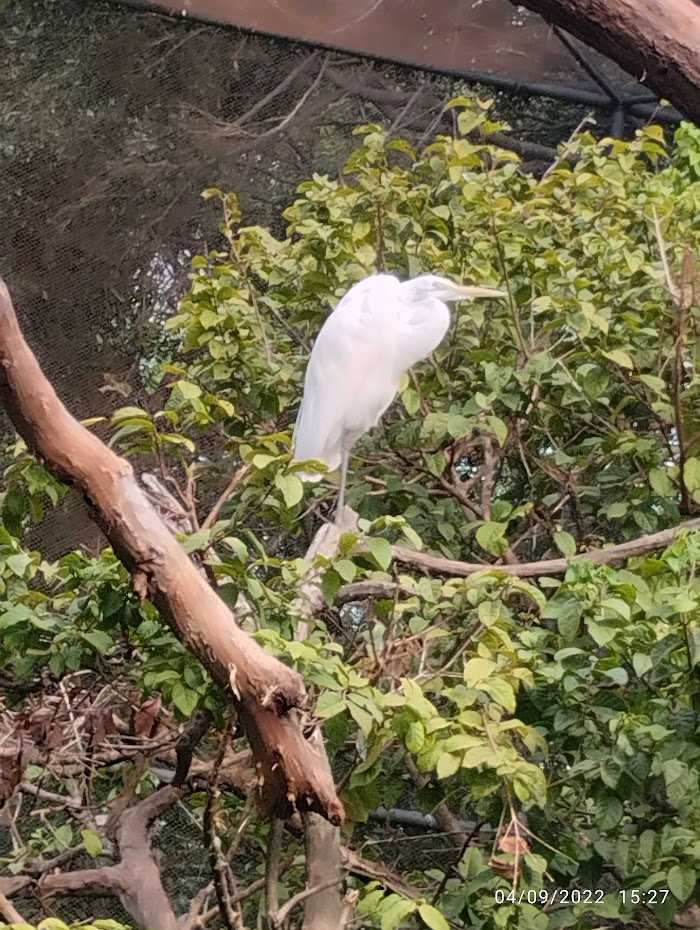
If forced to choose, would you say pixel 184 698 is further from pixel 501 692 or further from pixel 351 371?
pixel 351 371

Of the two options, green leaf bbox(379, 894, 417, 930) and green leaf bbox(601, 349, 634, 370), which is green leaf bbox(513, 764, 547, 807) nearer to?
green leaf bbox(379, 894, 417, 930)

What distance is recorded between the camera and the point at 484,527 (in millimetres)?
1246

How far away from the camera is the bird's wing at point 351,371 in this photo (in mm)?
1505

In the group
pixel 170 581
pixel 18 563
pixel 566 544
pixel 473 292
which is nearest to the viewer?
pixel 170 581

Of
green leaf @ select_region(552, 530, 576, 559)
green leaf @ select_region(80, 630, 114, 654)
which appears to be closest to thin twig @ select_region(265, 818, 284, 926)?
green leaf @ select_region(80, 630, 114, 654)

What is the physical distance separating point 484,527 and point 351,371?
408 millimetres

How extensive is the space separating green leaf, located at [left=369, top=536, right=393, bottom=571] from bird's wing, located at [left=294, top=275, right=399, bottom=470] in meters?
0.55

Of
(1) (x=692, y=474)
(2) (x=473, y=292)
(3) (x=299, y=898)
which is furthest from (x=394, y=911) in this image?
(2) (x=473, y=292)

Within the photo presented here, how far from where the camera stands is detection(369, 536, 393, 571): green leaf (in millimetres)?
938

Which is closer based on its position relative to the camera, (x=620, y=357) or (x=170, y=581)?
(x=170, y=581)

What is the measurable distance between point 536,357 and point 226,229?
56 cm

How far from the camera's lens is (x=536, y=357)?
1.36 metres

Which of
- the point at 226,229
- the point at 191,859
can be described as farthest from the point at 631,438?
the point at 191,859

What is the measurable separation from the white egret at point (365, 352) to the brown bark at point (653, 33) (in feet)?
1.14
